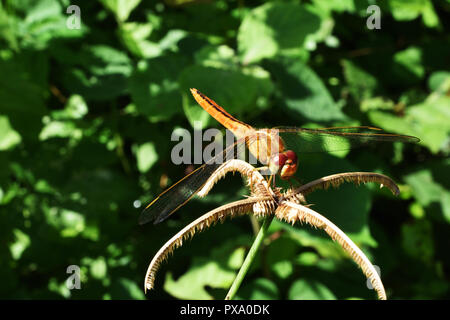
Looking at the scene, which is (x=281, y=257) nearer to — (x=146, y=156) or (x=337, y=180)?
(x=146, y=156)

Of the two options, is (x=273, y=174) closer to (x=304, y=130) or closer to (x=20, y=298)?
(x=304, y=130)

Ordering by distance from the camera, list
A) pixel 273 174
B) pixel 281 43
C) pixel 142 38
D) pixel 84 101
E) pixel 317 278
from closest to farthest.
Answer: pixel 273 174
pixel 317 278
pixel 281 43
pixel 142 38
pixel 84 101

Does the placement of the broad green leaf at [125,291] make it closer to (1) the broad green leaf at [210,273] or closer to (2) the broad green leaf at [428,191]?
(1) the broad green leaf at [210,273]

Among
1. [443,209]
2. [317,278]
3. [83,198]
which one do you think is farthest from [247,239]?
[443,209]

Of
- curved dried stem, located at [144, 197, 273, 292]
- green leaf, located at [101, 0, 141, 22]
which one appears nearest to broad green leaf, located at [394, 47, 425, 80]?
green leaf, located at [101, 0, 141, 22]

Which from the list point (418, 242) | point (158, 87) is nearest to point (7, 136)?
point (158, 87)

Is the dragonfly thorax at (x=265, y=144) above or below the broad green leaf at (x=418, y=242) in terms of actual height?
below

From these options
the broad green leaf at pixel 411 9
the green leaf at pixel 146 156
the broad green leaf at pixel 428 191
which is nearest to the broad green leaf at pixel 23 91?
the green leaf at pixel 146 156
